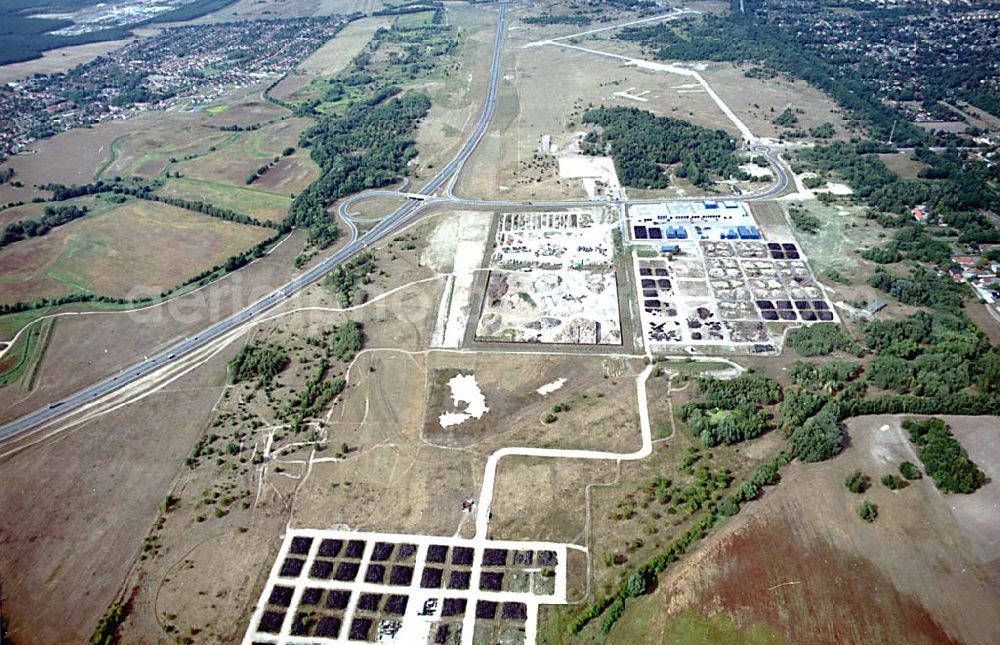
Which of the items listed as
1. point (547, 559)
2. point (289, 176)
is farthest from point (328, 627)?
point (289, 176)

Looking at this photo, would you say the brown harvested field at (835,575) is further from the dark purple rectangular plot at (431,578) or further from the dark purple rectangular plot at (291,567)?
the dark purple rectangular plot at (291,567)

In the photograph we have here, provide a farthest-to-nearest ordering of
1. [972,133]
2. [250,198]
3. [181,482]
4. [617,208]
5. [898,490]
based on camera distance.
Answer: [972,133] < [250,198] < [617,208] < [181,482] < [898,490]

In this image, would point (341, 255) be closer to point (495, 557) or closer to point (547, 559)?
point (495, 557)

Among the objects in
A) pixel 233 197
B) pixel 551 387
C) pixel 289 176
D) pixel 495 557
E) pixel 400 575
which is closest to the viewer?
pixel 400 575

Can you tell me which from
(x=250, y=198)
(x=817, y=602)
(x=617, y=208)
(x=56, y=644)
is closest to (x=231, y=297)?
(x=250, y=198)

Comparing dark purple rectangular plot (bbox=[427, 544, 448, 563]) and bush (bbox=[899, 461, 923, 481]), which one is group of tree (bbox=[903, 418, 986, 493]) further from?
dark purple rectangular plot (bbox=[427, 544, 448, 563])

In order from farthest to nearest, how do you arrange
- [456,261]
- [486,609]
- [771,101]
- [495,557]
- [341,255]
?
1. [771,101]
2. [341,255]
3. [456,261]
4. [495,557]
5. [486,609]

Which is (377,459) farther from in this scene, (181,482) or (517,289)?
(517,289)
